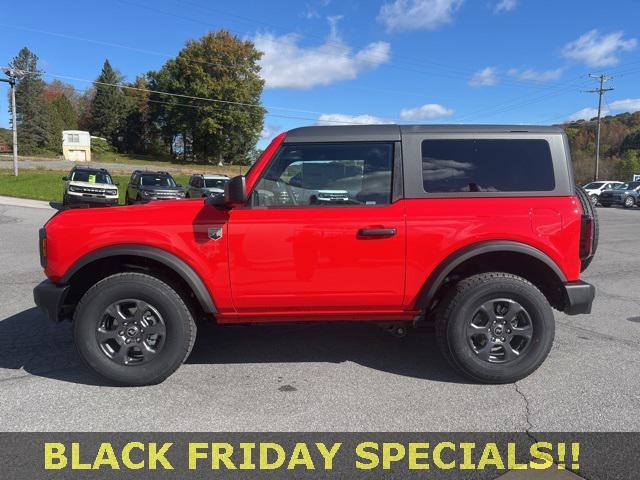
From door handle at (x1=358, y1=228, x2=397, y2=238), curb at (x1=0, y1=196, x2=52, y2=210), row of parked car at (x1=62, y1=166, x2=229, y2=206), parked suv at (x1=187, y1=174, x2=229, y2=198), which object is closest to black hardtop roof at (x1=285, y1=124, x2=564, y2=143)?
door handle at (x1=358, y1=228, x2=397, y2=238)

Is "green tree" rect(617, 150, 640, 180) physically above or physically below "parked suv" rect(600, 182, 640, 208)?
above

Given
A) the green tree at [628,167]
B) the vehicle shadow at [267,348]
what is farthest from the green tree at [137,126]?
the vehicle shadow at [267,348]

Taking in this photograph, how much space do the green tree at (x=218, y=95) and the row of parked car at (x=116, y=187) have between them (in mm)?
49981

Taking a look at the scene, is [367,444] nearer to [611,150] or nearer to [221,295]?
[221,295]

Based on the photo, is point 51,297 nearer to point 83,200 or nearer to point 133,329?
point 133,329

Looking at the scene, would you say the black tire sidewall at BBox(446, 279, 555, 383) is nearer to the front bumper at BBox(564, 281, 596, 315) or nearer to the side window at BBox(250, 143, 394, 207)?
the front bumper at BBox(564, 281, 596, 315)

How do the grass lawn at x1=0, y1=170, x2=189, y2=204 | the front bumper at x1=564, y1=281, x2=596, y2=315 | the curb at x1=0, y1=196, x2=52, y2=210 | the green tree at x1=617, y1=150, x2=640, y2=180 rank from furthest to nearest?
the green tree at x1=617, y1=150, x2=640, y2=180 < the grass lawn at x1=0, y1=170, x2=189, y2=204 < the curb at x1=0, y1=196, x2=52, y2=210 < the front bumper at x1=564, y1=281, x2=596, y2=315

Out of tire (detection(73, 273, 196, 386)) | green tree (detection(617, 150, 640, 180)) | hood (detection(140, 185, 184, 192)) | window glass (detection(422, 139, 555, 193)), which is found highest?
green tree (detection(617, 150, 640, 180))

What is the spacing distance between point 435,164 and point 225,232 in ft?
5.49

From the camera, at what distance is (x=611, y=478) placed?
2686 millimetres

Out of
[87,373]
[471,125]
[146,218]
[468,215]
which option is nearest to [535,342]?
[468,215]

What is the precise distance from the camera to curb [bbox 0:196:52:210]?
70.7ft

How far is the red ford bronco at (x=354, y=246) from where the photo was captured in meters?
3.76

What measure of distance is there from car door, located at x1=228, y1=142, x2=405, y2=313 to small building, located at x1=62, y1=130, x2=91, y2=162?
68521 millimetres
